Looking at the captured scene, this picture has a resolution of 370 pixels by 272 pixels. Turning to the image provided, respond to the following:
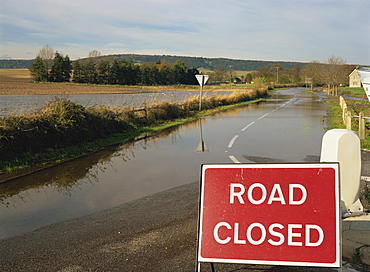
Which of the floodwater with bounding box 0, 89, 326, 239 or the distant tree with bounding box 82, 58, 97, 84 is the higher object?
the distant tree with bounding box 82, 58, 97, 84

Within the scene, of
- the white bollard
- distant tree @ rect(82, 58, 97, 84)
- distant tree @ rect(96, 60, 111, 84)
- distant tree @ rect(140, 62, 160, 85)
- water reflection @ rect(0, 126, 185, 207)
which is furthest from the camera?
distant tree @ rect(140, 62, 160, 85)

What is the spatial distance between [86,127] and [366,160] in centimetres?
922

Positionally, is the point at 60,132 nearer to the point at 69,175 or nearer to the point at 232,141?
the point at 69,175

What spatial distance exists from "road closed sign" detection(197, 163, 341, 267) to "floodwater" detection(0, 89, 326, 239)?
3306 mm

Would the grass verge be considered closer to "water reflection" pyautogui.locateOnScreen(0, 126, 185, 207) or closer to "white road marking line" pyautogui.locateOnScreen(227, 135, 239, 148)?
"water reflection" pyautogui.locateOnScreen(0, 126, 185, 207)

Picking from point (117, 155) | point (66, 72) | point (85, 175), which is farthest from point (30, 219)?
point (66, 72)

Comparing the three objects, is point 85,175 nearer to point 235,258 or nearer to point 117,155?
point 117,155

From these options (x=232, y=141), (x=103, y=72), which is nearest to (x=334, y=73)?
(x=103, y=72)

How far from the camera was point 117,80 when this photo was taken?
88.0 m

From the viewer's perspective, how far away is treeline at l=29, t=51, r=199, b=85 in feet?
185

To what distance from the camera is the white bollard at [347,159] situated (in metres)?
5.49

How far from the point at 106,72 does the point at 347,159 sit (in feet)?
267

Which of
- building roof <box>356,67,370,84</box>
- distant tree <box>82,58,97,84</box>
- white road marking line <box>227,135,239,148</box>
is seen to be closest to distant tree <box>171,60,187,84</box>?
distant tree <box>82,58,97,84</box>

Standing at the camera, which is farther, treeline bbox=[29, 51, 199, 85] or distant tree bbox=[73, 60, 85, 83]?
distant tree bbox=[73, 60, 85, 83]
